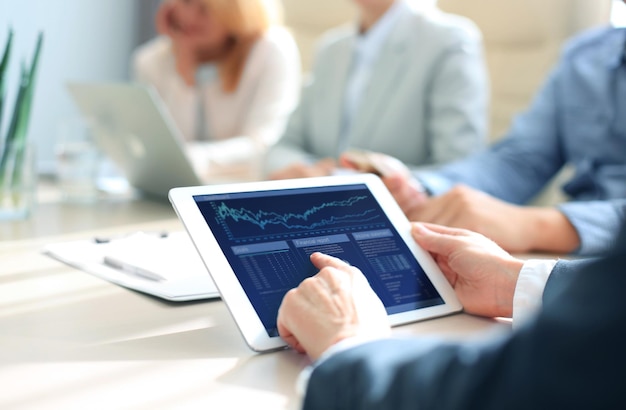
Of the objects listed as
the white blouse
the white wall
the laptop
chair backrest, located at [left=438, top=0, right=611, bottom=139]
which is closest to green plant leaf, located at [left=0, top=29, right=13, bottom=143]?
the laptop

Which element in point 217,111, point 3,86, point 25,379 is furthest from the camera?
point 217,111

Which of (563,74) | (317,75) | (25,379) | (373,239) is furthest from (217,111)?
(25,379)

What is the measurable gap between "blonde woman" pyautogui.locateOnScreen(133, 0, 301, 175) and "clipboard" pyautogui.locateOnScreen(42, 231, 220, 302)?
5.15 feet

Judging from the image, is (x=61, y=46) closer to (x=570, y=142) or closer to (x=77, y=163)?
(x=77, y=163)

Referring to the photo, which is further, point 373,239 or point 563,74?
point 563,74

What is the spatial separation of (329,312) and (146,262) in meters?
0.37

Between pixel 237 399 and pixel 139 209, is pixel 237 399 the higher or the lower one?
the higher one

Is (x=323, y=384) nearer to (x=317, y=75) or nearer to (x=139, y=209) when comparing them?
(x=139, y=209)

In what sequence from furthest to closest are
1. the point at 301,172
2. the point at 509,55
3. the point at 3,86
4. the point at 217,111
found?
the point at 217,111
the point at 509,55
the point at 301,172
the point at 3,86

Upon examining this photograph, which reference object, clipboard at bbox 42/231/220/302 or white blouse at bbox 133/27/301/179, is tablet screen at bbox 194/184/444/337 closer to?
clipboard at bbox 42/231/220/302

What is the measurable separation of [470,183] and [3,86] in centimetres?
85

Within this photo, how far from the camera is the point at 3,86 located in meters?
1.35

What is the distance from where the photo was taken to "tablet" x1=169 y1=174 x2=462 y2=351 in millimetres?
725

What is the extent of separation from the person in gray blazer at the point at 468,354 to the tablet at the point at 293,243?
0.05 meters
